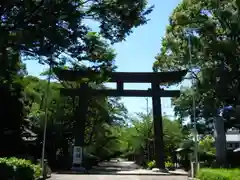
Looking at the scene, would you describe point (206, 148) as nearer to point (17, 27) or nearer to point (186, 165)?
point (186, 165)

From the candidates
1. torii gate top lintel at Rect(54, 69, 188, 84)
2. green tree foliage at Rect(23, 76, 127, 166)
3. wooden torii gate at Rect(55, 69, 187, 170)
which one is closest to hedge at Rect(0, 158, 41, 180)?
green tree foliage at Rect(23, 76, 127, 166)

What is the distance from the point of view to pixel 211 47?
86.4 ft

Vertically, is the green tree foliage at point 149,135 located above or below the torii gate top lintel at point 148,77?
below

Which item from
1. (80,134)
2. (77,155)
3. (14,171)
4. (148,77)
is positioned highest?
(148,77)

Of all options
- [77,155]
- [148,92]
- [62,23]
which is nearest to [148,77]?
[148,92]

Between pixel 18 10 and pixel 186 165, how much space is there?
32559 mm

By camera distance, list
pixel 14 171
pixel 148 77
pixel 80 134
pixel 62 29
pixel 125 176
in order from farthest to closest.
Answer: pixel 148 77 < pixel 80 134 < pixel 125 176 < pixel 14 171 < pixel 62 29

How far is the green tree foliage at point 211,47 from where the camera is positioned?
25.8 meters

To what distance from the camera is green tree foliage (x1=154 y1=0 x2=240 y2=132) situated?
25.8 meters

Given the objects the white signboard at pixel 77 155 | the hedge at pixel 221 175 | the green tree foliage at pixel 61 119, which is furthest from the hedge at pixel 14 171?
the green tree foliage at pixel 61 119

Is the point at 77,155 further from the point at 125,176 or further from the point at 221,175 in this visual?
the point at 221,175

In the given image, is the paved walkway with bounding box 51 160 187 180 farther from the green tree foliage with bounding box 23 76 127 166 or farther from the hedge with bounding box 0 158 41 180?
the green tree foliage with bounding box 23 76 127 166

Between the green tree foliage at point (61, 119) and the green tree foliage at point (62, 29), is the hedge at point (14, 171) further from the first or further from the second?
the green tree foliage at point (61, 119)

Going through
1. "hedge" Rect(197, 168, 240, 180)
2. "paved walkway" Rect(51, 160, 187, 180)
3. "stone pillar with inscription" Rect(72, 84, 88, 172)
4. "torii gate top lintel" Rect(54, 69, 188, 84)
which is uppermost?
"torii gate top lintel" Rect(54, 69, 188, 84)
